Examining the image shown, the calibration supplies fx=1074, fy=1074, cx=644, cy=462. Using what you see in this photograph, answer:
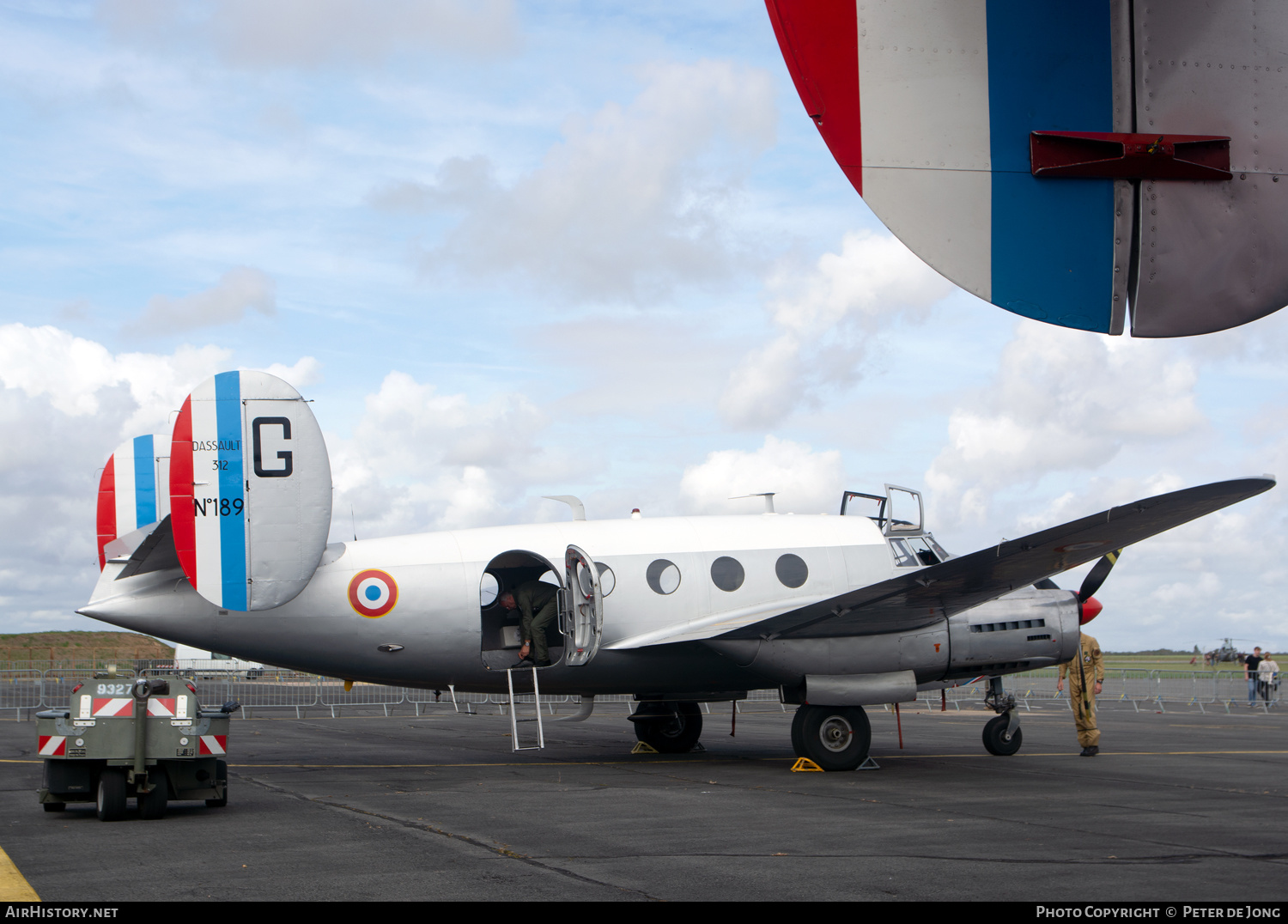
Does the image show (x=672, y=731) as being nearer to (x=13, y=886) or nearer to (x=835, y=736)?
(x=835, y=736)

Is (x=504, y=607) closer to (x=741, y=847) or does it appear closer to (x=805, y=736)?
(x=805, y=736)

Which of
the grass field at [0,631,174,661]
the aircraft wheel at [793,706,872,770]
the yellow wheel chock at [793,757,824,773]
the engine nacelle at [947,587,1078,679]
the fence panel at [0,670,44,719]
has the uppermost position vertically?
the engine nacelle at [947,587,1078,679]

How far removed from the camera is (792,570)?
15.9 metres

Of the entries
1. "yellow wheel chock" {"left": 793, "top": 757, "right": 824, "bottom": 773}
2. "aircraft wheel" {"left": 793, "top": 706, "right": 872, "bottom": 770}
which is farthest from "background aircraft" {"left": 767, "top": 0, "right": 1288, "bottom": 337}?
"yellow wheel chock" {"left": 793, "top": 757, "right": 824, "bottom": 773}

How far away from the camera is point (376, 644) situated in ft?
49.1

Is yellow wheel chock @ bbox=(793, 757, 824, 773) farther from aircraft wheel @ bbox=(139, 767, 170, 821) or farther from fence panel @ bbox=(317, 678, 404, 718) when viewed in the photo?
fence panel @ bbox=(317, 678, 404, 718)

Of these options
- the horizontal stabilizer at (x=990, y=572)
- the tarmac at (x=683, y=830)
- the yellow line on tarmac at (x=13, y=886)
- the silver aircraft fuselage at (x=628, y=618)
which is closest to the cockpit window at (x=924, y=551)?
the silver aircraft fuselage at (x=628, y=618)

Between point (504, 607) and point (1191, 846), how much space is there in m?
10.5

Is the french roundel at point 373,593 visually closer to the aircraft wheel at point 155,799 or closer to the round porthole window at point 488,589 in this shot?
the round porthole window at point 488,589

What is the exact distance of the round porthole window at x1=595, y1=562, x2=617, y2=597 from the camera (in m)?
15.2

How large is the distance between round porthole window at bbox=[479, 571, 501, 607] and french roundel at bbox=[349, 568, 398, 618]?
129 cm

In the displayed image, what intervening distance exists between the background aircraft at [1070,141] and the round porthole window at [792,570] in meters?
13.1

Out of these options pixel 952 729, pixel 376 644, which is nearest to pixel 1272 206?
pixel 376 644

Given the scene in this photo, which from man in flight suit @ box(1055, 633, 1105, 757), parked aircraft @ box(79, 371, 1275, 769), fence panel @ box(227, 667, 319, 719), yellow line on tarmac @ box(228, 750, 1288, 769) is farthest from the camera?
fence panel @ box(227, 667, 319, 719)
